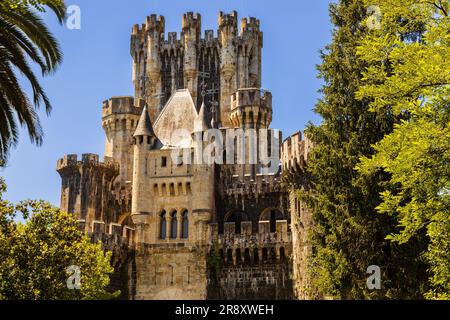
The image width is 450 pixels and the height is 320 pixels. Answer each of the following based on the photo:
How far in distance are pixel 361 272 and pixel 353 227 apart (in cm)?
175

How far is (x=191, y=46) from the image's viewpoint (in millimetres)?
71438

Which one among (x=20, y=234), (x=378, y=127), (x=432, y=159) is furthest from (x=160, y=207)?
(x=432, y=159)

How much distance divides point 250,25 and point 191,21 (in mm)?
5599

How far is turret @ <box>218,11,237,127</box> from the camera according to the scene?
68.4 metres

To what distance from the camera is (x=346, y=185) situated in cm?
3094

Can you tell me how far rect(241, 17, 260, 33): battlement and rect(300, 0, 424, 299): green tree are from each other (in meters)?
38.2

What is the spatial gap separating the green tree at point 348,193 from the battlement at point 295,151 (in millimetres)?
7855

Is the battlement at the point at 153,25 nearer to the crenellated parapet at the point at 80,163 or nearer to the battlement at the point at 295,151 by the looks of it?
the crenellated parapet at the point at 80,163

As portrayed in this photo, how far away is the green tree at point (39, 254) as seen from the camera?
30.5m

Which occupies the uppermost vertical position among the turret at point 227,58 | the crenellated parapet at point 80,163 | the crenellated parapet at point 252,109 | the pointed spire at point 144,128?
the turret at point 227,58

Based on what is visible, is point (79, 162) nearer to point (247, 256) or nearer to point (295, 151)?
point (247, 256)

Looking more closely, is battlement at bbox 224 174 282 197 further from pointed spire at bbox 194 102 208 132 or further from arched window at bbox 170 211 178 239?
pointed spire at bbox 194 102 208 132

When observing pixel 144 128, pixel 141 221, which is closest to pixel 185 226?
pixel 141 221

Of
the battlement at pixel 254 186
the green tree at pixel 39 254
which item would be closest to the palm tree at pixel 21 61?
the green tree at pixel 39 254
